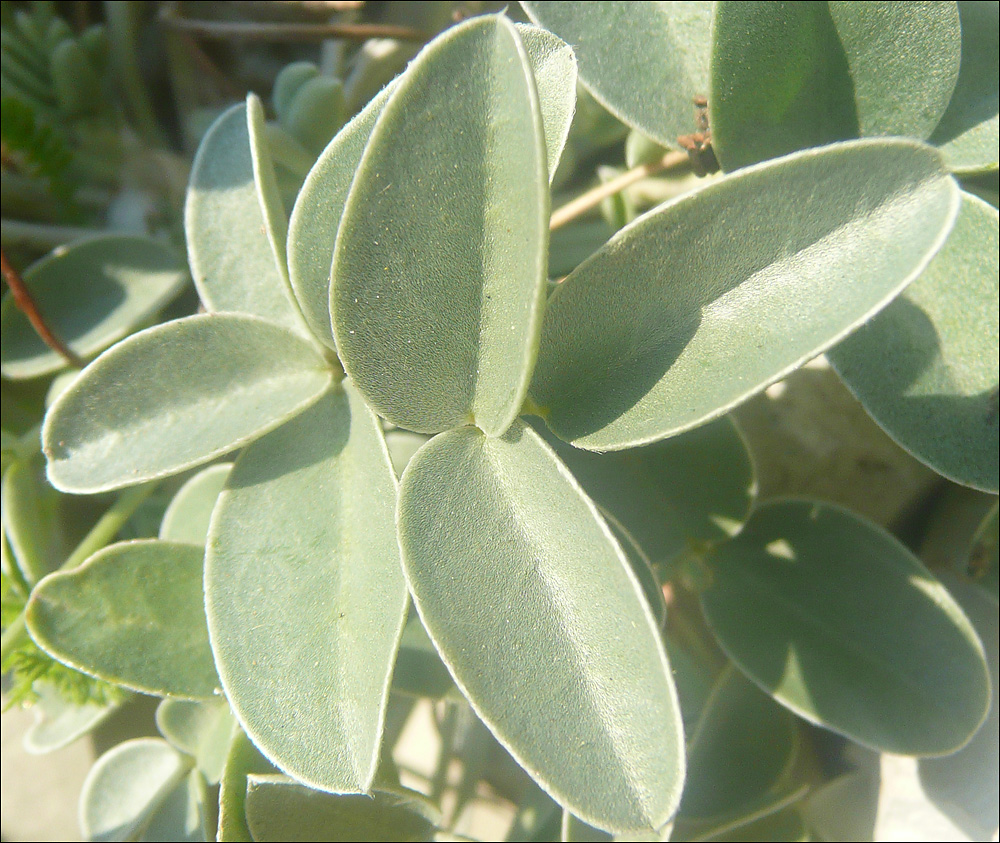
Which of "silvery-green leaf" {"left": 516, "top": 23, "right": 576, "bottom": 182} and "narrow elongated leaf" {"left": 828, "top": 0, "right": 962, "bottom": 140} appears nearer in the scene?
"silvery-green leaf" {"left": 516, "top": 23, "right": 576, "bottom": 182}

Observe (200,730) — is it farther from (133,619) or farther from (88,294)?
(88,294)

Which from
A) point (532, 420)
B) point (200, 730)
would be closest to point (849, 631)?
point (532, 420)

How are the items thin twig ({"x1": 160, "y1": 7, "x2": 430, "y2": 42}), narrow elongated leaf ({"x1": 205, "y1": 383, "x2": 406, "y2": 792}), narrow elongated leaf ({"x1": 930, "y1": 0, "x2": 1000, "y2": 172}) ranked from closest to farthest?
narrow elongated leaf ({"x1": 205, "y1": 383, "x2": 406, "y2": 792}) → narrow elongated leaf ({"x1": 930, "y1": 0, "x2": 1000, "y2": 172}) → thin twig ({"x1": 160, "y1": 7, "x2": 430, "y2": 42})

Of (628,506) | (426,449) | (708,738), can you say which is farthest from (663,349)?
(708,738)

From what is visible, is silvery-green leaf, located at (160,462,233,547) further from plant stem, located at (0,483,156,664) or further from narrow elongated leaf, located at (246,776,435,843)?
narrow elongated leaf, located at (246,776,435,843)

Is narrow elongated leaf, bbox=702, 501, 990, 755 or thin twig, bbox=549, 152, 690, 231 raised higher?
thin twig, bbox=549, 152, 690, 231

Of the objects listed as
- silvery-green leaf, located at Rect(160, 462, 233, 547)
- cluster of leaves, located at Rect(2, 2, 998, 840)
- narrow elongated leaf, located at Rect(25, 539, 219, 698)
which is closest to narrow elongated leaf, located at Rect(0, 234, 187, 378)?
cluster of leaves, located at Rect(2, 2, 998, 840)

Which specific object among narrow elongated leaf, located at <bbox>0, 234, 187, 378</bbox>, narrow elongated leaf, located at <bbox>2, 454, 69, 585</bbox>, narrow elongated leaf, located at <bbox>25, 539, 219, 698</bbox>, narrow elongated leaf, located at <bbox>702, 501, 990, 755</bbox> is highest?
narrow elongated leaf, located at <bbox>0, 234, 187, 378</bbox>
